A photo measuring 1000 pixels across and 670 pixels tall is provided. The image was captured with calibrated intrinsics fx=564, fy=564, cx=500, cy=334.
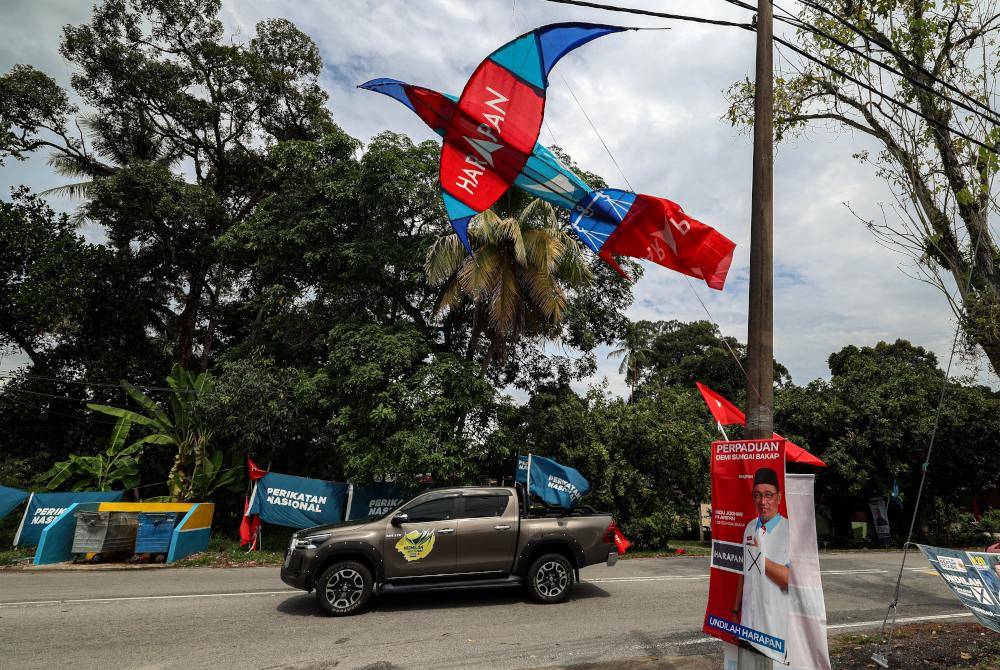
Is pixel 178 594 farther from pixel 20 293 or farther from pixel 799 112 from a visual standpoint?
pixel 20 293

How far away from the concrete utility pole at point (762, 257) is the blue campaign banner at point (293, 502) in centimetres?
1370

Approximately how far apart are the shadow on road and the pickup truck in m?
0.26

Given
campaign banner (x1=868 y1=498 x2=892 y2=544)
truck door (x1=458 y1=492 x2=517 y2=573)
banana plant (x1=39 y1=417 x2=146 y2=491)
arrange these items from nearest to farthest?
truck door (x1=458 y1=492 x2=517 y2=573), banana plant (x1=39 y1=417 x2=146 y2=491), campaign banner (x1=868 y1=498 x2=892 y2=544)

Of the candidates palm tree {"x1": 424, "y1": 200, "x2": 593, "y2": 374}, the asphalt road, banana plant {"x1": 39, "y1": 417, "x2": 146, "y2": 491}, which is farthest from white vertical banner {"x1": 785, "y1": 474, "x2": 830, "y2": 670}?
banana plant {"x1": 39, "y1": 417, "x2": 146, "y2": 491}

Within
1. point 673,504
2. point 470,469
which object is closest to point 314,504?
point 470,469

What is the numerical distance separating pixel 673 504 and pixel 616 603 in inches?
377

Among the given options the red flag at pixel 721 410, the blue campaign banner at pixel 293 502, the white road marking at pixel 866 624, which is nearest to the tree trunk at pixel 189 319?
the blue campaign banner at pixel 293 502

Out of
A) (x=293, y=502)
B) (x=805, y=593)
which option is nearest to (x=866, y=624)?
(x=805, y=593)

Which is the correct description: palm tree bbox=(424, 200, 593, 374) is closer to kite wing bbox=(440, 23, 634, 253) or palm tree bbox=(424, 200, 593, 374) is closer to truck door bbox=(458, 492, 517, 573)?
truck door bbox=(458, 492, 517, 573)

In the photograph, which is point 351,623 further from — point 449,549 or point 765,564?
point 765,564

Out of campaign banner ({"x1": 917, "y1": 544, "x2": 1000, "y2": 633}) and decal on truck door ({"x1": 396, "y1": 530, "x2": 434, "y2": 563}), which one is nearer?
campaign banner ({"x1": 917, "y1": 544, "x2": 1000, "y2": 633})

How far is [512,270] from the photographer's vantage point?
1634cm

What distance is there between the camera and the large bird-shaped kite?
576cm

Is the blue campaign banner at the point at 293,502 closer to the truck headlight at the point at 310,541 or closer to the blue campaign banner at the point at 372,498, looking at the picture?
the blue campaign banner at the point at 372,498
